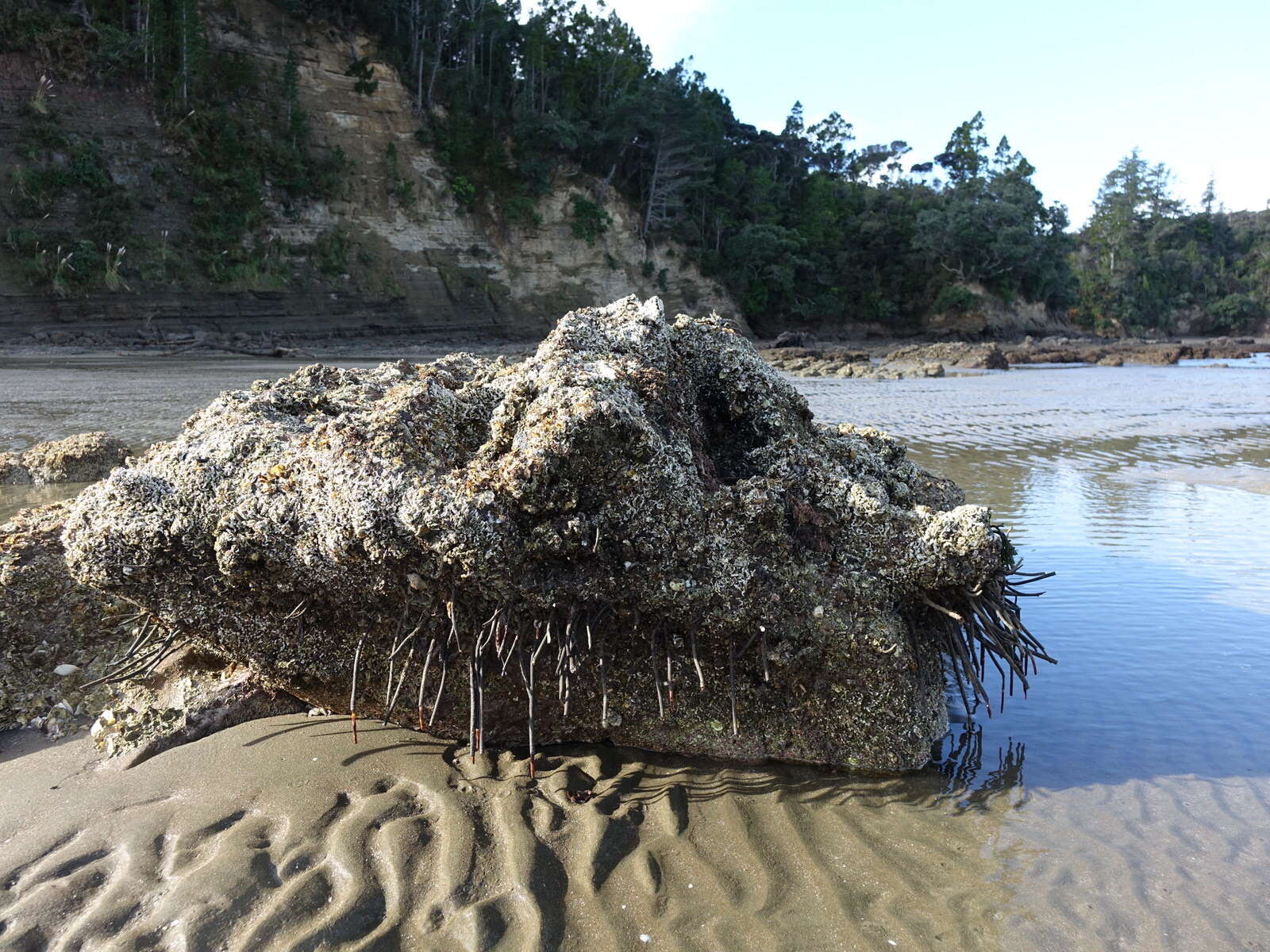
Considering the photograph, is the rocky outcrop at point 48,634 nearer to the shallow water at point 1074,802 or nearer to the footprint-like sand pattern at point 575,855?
the footprint-like sand pattern at point 575,855

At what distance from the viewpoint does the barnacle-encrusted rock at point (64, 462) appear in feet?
21.0

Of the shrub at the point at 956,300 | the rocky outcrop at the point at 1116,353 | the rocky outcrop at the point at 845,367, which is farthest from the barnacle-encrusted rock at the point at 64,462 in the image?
the shrub at the point at 956,300

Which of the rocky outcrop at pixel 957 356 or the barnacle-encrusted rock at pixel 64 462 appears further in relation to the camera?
the rocky outcrop at pixel 957 356

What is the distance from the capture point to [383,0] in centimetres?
3578

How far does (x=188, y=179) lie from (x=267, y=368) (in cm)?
1323

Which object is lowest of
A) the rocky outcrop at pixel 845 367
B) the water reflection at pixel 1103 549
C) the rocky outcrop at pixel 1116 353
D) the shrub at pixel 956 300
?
the water reflection at pixel 1103 549

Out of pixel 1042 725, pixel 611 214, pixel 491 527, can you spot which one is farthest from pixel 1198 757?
pixel 611 214

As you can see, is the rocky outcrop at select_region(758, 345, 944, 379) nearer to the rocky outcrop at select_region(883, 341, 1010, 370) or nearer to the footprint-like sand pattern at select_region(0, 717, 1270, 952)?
the rocky outcrop at select_region(883, 341, 1010, 370)

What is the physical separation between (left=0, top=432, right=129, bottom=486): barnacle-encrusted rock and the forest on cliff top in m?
22.4

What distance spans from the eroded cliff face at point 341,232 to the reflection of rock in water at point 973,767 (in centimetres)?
2902

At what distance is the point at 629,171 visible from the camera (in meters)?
44.6

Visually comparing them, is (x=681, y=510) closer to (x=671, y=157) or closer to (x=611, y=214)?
(x=611, y=214)

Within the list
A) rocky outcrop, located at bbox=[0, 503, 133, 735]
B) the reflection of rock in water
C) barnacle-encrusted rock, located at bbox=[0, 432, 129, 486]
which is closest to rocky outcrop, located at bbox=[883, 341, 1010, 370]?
barnacle-encrusted rock, located at bbox=[0, 432, 129, 486]

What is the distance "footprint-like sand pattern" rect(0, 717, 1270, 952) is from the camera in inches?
84.7
